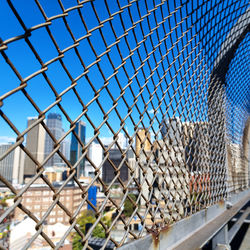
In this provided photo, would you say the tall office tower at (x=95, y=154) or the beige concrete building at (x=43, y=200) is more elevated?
the tall office tower at (x=95, y=154)

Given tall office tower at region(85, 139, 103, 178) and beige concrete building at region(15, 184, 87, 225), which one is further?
beige concrete building at region(15, 184, 87, 225)

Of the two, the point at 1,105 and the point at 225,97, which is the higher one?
the point at 225,97

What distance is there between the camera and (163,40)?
133cm

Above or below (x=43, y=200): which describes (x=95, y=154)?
above

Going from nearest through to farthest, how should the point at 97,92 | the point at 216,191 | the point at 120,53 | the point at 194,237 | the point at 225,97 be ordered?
the point at 97,92 → the point at 120,53 → the point at 194,237 → the point at 216,191 → the point at 225,97

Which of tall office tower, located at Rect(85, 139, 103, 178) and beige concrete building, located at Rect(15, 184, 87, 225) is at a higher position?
tall office tower, located at Rect(85, 139, 103, 178)

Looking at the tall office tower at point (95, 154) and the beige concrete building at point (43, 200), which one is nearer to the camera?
the tall office tower at point (95, 154)

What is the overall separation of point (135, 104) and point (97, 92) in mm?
308

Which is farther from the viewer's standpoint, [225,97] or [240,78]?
[240,78]

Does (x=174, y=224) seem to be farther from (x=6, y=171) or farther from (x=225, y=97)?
(x=6, y=171)

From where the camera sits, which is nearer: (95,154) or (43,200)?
(43,200)

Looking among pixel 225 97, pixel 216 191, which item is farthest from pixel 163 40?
pixel 225 97

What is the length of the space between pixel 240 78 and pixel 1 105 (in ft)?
13.2

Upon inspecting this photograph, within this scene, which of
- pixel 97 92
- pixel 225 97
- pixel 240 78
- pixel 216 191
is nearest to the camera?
pixel 97 92
